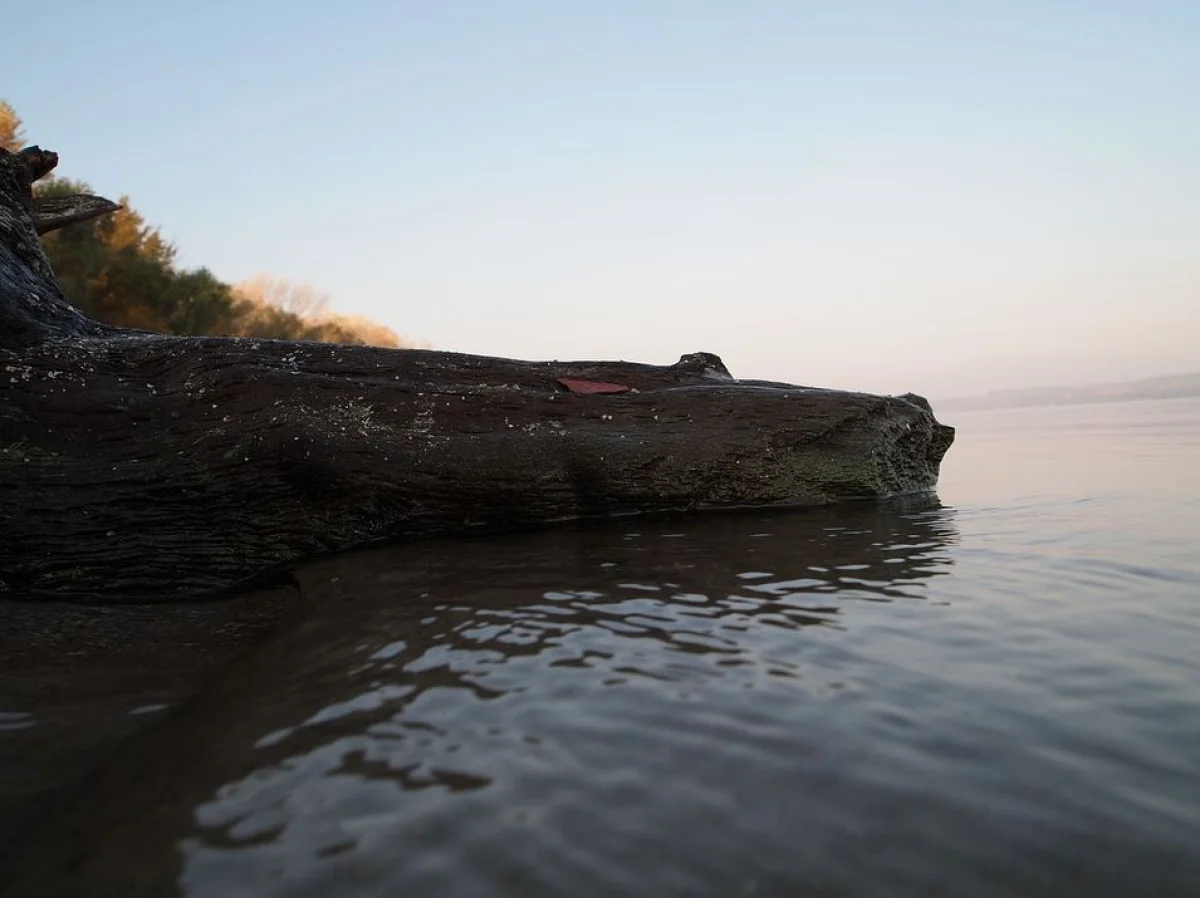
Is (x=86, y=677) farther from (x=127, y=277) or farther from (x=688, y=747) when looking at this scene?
(x=127, y=277)

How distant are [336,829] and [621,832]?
0.53 metres

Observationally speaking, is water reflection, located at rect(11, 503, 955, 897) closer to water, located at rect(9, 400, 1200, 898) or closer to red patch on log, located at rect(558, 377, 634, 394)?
water, located at rect(9, 400, 1200, 898)

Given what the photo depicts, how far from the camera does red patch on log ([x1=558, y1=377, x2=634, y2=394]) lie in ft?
17.9

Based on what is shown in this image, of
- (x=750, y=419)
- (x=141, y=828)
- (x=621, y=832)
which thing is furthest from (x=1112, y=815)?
(x=750, y=419)

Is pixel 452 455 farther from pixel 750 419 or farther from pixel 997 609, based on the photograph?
pixel 997 609

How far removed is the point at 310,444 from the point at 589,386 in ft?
6.22

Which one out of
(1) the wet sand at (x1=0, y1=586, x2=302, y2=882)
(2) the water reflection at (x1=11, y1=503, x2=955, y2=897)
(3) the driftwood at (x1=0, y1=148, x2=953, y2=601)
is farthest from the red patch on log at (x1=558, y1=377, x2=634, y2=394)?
(1) the wet sand at (x1=0, y1=586, x2=302, y2=882)

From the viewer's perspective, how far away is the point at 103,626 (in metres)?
3.39

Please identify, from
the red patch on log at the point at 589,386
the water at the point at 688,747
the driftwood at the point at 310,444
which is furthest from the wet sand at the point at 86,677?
the red patch on log at the point at 589,386

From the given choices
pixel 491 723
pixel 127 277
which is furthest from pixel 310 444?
pixel 127 277

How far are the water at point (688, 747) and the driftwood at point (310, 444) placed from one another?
1110 millimetres

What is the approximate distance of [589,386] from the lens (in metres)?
5.49

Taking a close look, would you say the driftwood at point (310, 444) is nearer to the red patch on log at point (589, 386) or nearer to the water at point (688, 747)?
the red patch on log at point (589, 386)

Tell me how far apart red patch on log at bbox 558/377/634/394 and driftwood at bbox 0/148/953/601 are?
0.04m
